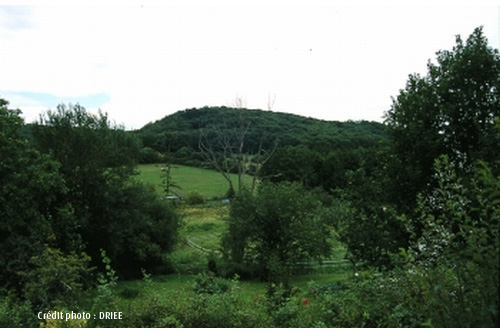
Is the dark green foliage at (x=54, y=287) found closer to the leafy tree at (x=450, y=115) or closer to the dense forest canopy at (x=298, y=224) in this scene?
the dense forest canopy at (x=298, y=224)

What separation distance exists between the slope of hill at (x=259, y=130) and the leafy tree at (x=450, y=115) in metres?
27.4

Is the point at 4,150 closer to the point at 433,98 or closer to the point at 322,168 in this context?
the point at 433,98

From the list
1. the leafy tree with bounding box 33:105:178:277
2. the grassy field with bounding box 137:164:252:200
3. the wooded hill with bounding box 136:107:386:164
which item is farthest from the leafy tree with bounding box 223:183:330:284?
the grassy field with bounding box 137:164:252:200

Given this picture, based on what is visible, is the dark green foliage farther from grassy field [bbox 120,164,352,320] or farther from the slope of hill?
the slope of hill

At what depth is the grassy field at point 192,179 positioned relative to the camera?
177ft

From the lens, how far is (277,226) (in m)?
24.2

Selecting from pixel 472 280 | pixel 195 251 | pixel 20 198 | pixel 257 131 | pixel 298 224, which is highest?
pixel 257 131

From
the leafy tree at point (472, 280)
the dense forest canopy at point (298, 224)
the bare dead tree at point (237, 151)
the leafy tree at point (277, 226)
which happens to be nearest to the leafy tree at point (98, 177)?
the dense forest canopy at point (298, 224)

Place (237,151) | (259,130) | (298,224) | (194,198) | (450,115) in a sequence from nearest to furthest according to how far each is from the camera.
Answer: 1. (450,115)
2. (298,224)
3. (237,151)
4. (259,130)
5. (194,198)

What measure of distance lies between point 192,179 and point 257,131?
14.5m

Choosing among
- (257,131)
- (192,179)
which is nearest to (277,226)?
(257,131)

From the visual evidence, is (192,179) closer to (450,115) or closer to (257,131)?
(257,131)

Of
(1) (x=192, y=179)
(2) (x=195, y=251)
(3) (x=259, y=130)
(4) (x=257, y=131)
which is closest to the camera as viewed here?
(2) (x=195, y=251)

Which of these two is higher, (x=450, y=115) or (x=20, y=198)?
(x=450, y=115)
